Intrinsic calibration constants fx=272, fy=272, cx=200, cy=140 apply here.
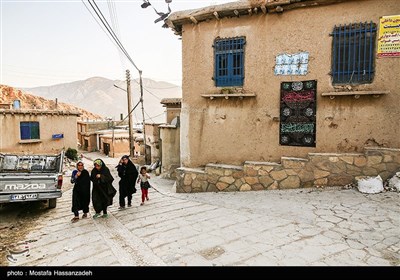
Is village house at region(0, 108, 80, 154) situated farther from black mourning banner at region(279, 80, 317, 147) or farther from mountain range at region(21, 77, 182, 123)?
mountain range at region(21, 77, 182, 123)

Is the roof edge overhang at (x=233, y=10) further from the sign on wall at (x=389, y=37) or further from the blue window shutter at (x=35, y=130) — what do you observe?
the blue window shutter at (x=35, y=130)

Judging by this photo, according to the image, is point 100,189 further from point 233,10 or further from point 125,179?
point 233,10

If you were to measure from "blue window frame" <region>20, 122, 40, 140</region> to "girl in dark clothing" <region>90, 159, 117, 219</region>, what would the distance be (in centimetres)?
2060

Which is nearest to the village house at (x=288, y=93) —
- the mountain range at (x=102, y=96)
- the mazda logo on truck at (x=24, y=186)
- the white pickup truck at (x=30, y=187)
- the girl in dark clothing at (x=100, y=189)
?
the girl in dark clothing at (x=100, y=189)

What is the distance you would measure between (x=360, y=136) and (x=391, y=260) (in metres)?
4.18

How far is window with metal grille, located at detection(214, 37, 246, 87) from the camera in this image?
8633mm

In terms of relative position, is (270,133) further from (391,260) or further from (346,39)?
(391,260)

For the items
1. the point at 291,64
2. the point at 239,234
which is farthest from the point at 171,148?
the point at 239,234

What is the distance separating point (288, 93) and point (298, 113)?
659 millimetres

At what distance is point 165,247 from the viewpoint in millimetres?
4727

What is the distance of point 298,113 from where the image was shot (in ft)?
26.1

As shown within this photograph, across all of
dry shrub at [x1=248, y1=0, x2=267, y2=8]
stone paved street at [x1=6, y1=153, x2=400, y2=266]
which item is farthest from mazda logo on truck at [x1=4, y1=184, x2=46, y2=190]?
dry shrub at [x1=248, y1=0, x2=267, y2=8]

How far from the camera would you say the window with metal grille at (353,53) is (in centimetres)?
722
